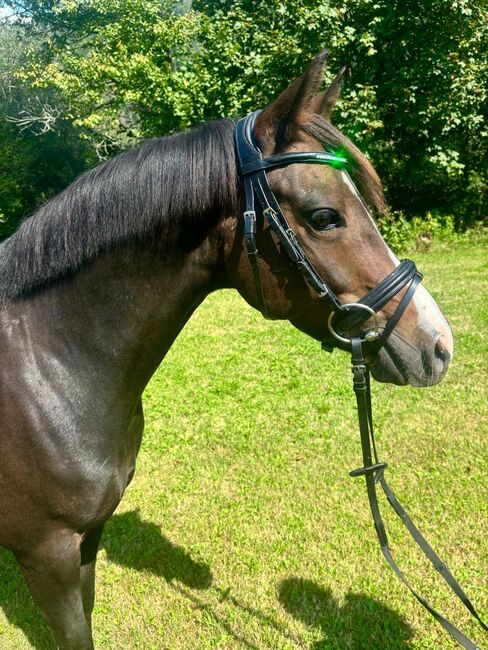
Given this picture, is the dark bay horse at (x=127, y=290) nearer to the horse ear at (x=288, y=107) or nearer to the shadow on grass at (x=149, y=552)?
the horse ear at (x=288, y=107)

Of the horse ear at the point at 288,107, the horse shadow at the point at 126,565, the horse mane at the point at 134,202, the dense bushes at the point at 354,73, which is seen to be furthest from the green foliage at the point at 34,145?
the horse ear at the point at 288,107

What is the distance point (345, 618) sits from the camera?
2619 millimetres

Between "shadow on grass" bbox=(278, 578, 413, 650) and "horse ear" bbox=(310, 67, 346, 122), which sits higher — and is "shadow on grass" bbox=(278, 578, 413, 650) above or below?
below

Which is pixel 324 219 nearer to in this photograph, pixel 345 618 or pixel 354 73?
pixel 345 618

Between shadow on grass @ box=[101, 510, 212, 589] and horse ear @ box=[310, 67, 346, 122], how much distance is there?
2.68 meters

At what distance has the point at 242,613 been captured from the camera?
2.73 m

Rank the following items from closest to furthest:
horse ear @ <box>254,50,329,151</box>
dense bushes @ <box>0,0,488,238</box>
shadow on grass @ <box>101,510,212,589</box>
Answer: horse ear @ <box>254,50,329,151</box>
shadow on grass @ <box>101,510,212,589</box>
dense bushes @ <box>0,0,488,238</box>

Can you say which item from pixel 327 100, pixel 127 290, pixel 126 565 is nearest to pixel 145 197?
pixel 127 290

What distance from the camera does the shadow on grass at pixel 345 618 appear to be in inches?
97.4

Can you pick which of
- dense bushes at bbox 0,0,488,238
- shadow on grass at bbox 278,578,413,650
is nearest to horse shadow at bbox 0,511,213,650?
shadow on grass at bbox 278,578,413,650

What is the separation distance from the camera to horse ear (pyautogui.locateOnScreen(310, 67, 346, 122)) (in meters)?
1.65

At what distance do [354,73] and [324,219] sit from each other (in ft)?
42.8

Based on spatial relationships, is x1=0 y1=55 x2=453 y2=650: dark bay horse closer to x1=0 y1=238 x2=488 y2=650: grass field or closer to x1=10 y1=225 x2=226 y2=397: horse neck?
x1=10 y1=225 x2=226 y2=397: horse neck

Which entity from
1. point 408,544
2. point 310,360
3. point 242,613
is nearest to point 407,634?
point 408,544
